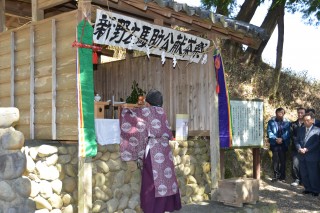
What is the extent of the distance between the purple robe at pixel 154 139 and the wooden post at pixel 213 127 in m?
2.27

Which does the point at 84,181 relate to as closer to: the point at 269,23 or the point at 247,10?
the point at 247,10

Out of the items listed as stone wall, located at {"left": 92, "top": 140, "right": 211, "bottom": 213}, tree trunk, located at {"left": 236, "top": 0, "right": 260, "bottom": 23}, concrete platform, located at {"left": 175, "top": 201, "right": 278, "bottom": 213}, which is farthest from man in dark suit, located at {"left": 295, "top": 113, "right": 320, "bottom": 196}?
tree trunk, located at {"left": 236, "top": 0, "right": 260, "bottom": 23}

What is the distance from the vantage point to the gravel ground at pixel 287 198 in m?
8.72

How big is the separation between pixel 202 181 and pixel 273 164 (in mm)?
3798

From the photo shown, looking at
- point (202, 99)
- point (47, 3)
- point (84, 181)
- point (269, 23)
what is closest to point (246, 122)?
point (202, 99)

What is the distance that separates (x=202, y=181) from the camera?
8.41 meters

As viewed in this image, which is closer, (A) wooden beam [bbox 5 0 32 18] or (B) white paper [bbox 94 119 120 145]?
(B) white paper [bbox 94 119 120 145]

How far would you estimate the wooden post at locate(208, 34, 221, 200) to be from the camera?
8.30 metres

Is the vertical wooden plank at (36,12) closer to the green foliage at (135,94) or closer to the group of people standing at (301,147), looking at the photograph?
the green foliage at (135,94)

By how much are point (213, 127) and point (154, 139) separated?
2.63 meters

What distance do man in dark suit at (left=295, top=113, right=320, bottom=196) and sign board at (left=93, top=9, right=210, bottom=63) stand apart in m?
3.76

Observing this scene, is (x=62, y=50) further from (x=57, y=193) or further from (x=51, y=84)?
(x=57, y=193)

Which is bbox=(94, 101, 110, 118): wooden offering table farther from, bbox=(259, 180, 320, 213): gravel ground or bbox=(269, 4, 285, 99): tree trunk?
bbox=(269, 4, 285, 99): tree trunk

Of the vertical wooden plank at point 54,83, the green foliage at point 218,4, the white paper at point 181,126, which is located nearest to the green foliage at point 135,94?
the white paper at point 181,126
